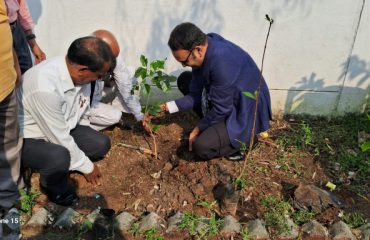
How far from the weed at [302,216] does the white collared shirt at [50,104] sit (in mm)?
1695

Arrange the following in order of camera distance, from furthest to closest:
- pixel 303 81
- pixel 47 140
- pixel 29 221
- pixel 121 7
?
1. pixel 303 81
2. pixel 121 7
3. pixel 47 140
4. pixel 29 221

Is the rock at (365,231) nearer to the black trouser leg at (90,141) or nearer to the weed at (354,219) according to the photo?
the weed at (354,219)

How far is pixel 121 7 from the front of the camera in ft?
12.8

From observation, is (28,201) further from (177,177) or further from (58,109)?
(177,177)

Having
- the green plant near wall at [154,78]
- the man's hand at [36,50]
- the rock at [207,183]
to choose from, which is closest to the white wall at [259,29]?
the man's hand at [36,50]

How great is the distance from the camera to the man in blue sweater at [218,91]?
3.09 m

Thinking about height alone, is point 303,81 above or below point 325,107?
above

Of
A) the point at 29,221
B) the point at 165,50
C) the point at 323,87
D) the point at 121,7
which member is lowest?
the point at 29,221

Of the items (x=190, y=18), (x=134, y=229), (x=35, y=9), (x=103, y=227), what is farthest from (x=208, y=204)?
(x=35, y=9)

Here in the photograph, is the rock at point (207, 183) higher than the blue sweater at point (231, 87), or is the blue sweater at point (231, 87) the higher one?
the blue sweater at point (231, 87)

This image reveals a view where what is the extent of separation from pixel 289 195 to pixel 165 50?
75.9 inches

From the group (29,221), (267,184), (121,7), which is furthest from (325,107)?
(29,221)

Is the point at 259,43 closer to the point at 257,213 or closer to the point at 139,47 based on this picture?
the point at 139,47

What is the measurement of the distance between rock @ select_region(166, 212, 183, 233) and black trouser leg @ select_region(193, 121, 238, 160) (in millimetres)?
672
